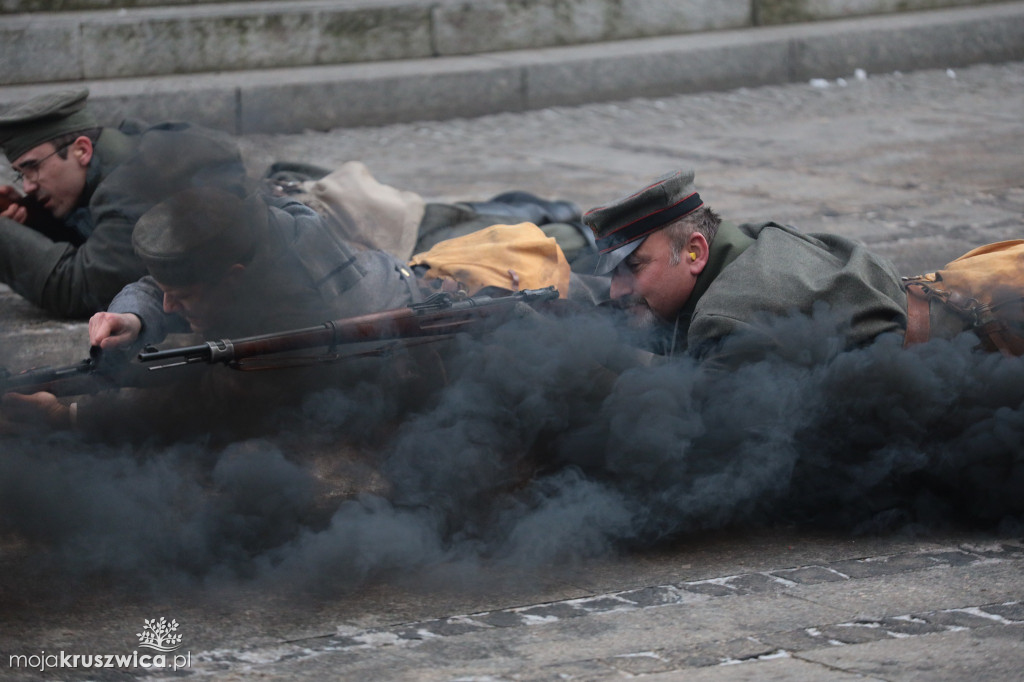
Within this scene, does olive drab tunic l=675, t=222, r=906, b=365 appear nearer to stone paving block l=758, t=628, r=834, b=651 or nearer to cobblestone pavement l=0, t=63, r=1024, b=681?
cobblestone pavement l=0, t=63, r=1024, b=681

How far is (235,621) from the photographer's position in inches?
107

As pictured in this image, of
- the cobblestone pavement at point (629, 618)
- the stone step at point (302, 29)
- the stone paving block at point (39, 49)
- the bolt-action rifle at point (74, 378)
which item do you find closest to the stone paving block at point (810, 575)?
the cobblestone pavement at point (629, 618)

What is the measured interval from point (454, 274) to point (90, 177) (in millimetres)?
1512

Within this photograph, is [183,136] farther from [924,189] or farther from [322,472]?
[924,189]

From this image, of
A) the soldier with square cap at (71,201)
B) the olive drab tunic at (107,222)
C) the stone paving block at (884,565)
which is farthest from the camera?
the soldier with square cap at (71,201)

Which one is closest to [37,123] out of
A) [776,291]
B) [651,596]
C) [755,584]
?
[776,291]

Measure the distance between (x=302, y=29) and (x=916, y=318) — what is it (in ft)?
22.9

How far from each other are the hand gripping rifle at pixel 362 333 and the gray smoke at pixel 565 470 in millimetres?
169

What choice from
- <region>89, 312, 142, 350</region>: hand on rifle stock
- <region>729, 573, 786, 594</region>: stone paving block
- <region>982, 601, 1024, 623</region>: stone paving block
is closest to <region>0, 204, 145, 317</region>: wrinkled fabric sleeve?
<region>89, 312, 142, 350</region>: hand on rifle stock

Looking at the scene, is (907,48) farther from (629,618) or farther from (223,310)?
(629,618)

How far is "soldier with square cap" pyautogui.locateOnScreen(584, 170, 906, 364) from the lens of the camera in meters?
3.12

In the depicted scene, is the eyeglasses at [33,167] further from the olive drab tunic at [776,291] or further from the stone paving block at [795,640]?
the stone paving block at [795,640]

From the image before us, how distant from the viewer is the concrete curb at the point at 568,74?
27.9 ft

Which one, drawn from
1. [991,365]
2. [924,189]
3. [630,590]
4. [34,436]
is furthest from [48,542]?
[924,189]
